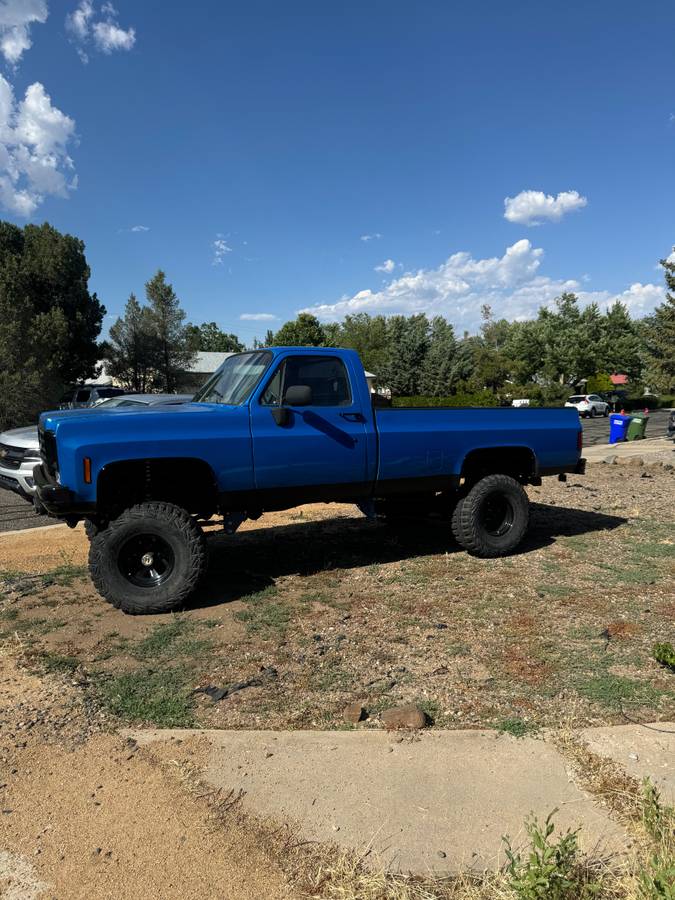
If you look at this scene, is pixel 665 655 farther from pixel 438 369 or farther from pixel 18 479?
pixel 438 369

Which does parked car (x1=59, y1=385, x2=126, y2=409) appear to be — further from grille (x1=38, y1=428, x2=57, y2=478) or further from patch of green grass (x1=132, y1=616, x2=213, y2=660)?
patch of green grass (x1=132, y1=616, x2=213, y2=660)

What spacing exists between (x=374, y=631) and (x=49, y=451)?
286 centimetres

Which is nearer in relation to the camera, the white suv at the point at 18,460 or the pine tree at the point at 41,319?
the white suv at the point at 18,460

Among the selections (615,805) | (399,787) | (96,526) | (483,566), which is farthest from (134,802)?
(483,566)

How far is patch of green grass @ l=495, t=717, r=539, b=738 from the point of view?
3.12 metres

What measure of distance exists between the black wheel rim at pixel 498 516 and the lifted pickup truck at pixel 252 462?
0.01 metres

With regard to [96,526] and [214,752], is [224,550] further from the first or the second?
[214,752]

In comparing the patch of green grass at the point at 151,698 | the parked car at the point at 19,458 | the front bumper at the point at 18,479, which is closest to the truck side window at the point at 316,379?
the patch of green grass at the point at 151,698

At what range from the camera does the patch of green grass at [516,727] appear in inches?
123

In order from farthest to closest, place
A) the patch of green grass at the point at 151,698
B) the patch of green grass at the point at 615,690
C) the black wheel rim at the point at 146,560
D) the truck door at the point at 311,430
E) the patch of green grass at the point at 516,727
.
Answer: the truck door at the point at 311,430 → the black wheel rim at the point at 146,560 → the patch of green grass at the point at 615,690 → the patch of green grass at the point at 151,698 → the patch of green grass at the point at 516,727

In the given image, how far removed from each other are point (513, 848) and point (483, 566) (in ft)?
13.1

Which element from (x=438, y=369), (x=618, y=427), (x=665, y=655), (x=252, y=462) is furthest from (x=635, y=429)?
(x=438, y=369)

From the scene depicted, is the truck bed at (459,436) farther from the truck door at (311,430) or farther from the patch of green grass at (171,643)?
the patch of green grass at (171,643)

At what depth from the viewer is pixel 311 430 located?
5.45 m
